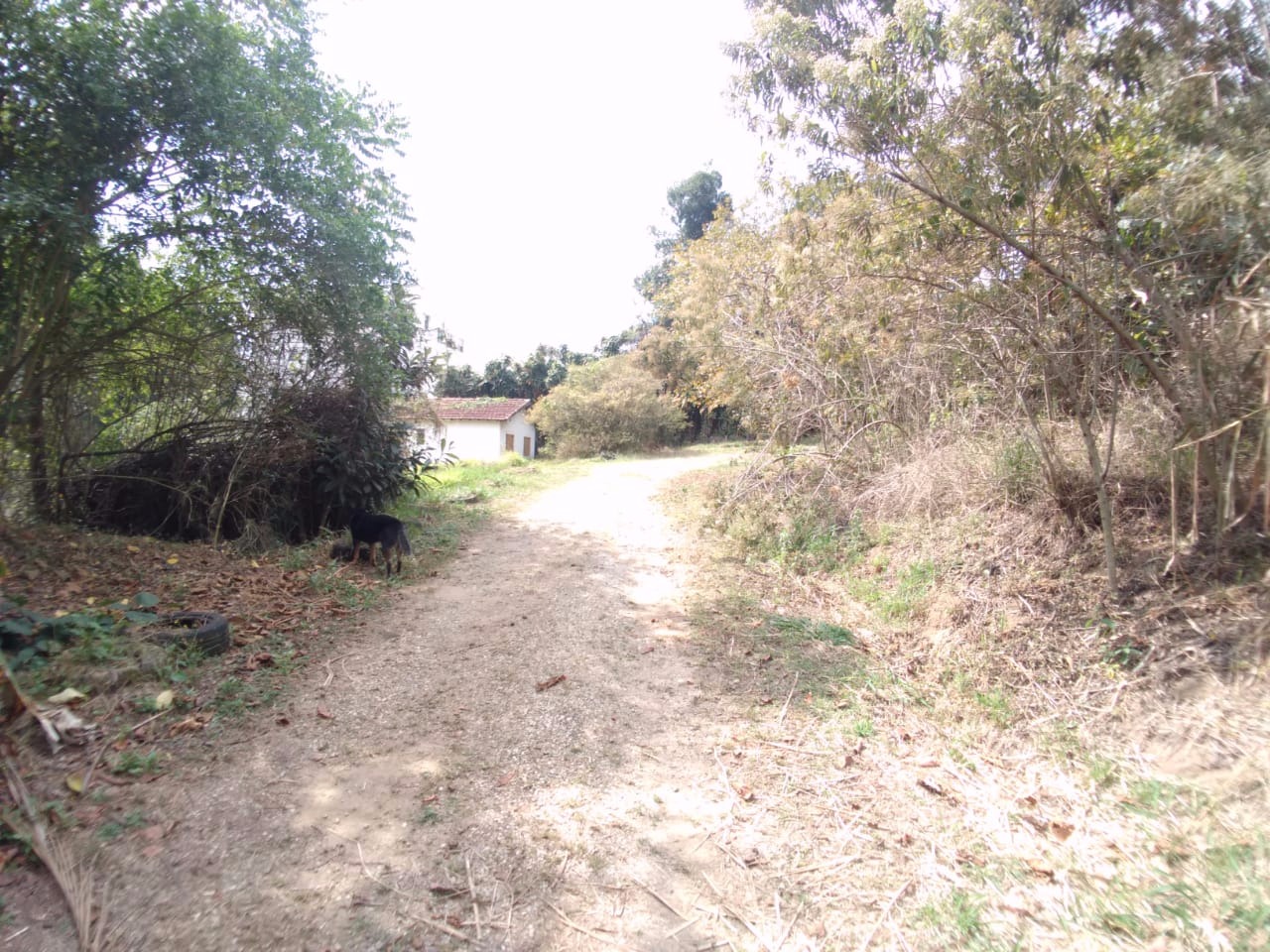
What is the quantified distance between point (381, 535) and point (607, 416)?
1911 centimetres

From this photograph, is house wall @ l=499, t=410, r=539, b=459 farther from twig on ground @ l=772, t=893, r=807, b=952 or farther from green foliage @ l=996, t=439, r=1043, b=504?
twig on ground @ l=772, t=893, r=807, b=952

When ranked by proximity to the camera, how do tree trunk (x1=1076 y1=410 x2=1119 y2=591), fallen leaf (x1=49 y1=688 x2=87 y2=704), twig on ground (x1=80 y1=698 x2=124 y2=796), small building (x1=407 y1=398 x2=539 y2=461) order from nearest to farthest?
1. twig on ground (x1=80 y1=698 x2=124 y2=796)
2. fallen leaf (x1=49 y1=688 x2=87 y2=704)
3. tree trunk (x1=1076 y1=410 x2=1119 y2=591)
4. small building (x1=407 y1=398 x2=539 y2=461)

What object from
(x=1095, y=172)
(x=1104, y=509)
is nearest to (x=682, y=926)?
(x=1104, y=509)

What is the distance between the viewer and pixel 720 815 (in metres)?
2.96

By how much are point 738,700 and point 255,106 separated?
249 inches

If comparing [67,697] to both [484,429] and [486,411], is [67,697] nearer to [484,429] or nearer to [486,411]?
[484,429]

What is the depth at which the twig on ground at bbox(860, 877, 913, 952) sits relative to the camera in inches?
89.0

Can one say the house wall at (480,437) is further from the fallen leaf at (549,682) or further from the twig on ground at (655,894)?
the twig on ground at (655,894)

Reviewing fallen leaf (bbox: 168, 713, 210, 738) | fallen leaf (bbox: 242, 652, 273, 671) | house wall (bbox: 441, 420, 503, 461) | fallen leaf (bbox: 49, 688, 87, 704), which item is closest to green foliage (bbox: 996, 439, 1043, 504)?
fallen leaf (bbox: 242, 652, 273, 671)

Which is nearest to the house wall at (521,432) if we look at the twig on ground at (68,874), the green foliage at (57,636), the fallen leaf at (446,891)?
the green foliage at (57,636)

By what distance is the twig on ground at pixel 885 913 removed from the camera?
2.26 meters

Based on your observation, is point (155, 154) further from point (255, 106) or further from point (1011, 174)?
point (1011, 174)

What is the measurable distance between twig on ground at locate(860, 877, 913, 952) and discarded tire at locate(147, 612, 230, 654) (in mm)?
4284

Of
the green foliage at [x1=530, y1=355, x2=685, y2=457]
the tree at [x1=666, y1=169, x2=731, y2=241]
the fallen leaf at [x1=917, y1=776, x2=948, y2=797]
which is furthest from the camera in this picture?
the tree at [x1=666, y1=169, x2=731, y2=241]
